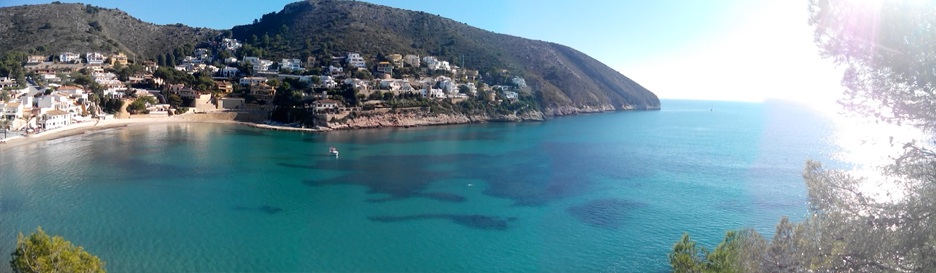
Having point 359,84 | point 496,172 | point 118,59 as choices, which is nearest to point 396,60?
point 359,84

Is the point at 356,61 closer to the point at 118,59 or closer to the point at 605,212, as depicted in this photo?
the point at 118,59

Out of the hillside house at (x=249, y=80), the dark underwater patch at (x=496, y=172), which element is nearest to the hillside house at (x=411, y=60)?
the hillside house at (x=249, y=80)

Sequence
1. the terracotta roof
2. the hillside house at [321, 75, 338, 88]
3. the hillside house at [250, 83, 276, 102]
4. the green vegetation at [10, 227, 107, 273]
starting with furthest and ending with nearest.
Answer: the hillside house at [321, 75, 338, 88] < the hillside house at [250, 83, 276, 102] < the terracotta roof < the green vegetation at [10, 227, 107, 273]

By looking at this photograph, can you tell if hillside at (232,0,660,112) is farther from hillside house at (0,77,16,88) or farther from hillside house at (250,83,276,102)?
hillside house at (0,77,16,88)

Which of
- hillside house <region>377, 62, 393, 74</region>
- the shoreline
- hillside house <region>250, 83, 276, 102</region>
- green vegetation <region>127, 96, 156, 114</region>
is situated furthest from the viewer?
hillside house <region>377, 62, 393, 74</region>

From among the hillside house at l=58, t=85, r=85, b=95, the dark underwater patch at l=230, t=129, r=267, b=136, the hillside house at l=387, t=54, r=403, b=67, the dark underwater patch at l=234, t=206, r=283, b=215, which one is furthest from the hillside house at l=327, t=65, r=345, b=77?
the dark underwater patch at l=234, t=206, r=283, b=215

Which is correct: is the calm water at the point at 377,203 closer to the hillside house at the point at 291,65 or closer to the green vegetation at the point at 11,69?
the green vegetation at the point at 11,69
